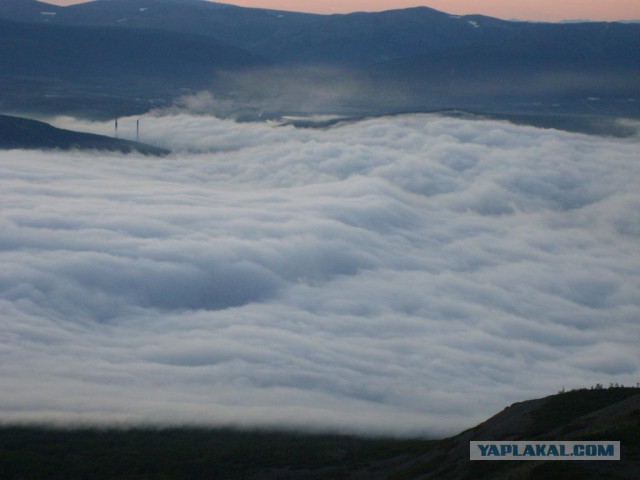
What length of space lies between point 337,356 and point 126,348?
21486 mm

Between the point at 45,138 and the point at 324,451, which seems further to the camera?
the point at 45,138

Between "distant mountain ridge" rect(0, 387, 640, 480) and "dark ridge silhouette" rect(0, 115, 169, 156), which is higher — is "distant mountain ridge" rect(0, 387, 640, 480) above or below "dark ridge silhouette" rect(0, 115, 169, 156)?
below

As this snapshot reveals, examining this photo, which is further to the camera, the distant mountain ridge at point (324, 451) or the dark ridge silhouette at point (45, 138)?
the dark ridge silhouette at point (45, 138)

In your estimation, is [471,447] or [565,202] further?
[565,202]

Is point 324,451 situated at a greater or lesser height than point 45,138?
lesser

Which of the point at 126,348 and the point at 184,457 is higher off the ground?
the point at 126,348

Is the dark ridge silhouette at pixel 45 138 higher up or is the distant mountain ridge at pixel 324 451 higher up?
the dark ridge silhouette at pixel 45 138

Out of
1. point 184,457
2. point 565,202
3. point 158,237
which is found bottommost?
point 184,457

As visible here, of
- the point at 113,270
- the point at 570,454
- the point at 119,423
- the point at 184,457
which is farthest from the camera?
the point at 113,270

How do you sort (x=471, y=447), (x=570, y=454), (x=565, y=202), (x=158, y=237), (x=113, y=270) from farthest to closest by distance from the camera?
(x=565, y=202) < (x=158, y=237) < (x=113, y=270) < (x=471, y=447) < (x=570, y=454)

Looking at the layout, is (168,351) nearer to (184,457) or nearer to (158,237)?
(158,237)

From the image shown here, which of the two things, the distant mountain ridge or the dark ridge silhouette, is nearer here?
the distant mountain ridge

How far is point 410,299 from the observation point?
369 feet

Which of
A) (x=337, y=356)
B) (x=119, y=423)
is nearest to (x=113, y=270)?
(x=337, y=356)
